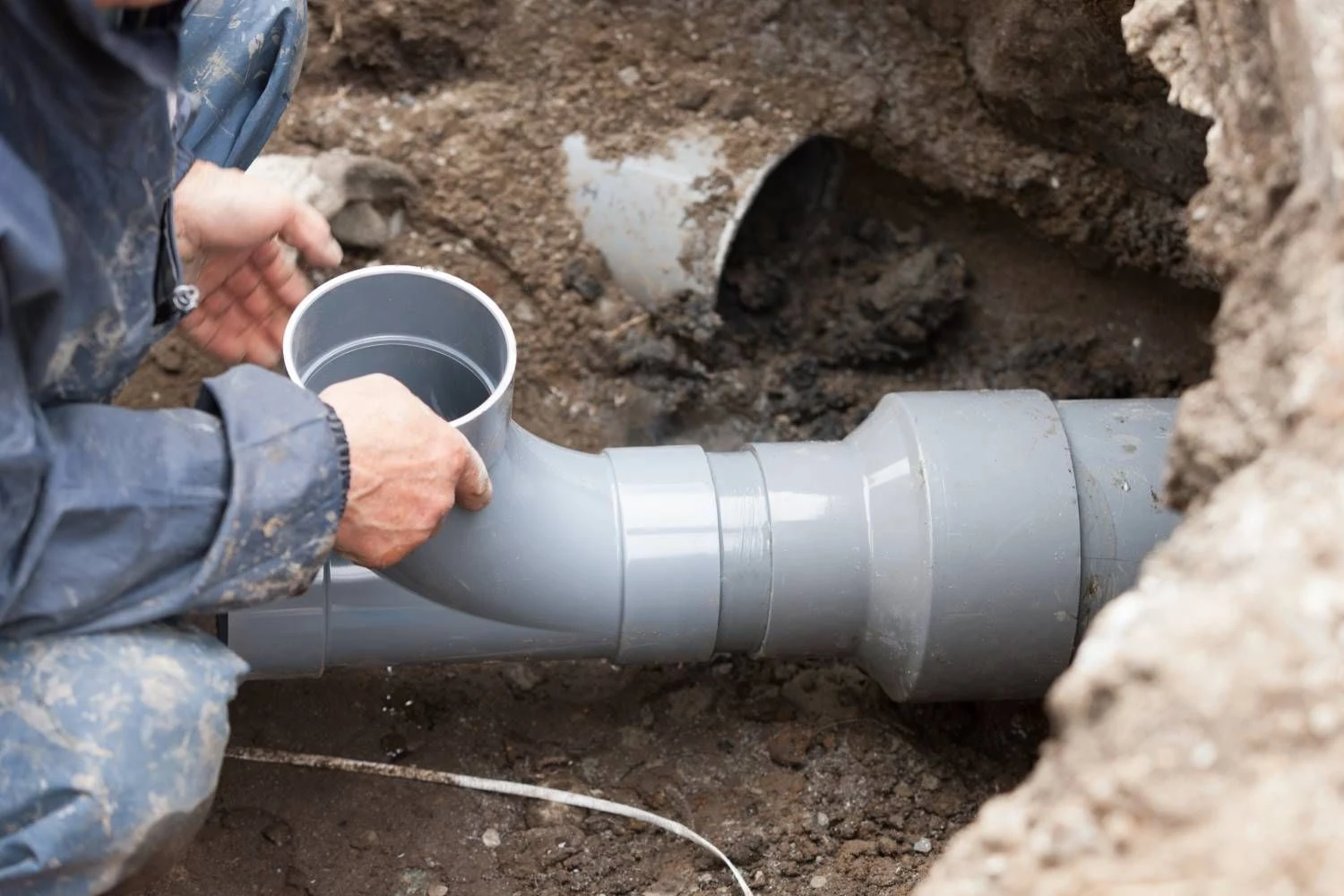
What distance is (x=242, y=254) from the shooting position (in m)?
1.72

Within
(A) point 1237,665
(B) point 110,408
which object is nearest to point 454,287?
(B) point 110,408

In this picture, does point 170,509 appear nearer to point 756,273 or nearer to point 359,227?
point 359,227

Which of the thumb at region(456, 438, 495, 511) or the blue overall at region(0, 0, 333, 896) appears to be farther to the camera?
the thumb at region(456, 438, 495, 511)

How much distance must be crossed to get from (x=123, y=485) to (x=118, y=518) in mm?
30

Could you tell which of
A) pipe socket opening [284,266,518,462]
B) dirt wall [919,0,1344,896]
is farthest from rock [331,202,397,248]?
dirt wall [919,0,1344,896]

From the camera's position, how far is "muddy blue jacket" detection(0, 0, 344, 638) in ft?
3.68

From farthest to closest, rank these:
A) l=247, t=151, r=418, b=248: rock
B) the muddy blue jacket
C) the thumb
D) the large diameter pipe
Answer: l=247, t=151, r=418, b=248: rock, the large diameter pipe, the thumb, the muddy blue jacket

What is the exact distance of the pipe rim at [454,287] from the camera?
1.47m

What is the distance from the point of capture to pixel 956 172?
2297mm

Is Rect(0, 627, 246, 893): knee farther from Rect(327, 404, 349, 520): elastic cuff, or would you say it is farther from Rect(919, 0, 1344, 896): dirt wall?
Rect(919, 0, 1344, 896): dirt wall

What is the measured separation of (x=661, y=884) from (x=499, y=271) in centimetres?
106

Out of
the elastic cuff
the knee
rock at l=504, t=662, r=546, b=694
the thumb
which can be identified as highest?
the elastic cuff

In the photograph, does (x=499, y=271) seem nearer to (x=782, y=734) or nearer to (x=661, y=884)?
(x=782, y=734)

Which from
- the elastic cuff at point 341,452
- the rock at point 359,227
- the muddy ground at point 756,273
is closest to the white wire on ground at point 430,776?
the muddy ground at point 756,273
